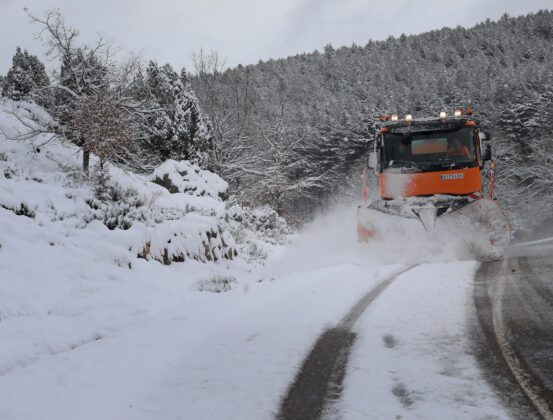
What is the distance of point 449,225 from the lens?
359 inches

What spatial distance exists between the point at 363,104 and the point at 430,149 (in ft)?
217

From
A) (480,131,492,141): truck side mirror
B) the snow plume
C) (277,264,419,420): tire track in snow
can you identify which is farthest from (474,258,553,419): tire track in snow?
(480,131,492,141): truck side mirror

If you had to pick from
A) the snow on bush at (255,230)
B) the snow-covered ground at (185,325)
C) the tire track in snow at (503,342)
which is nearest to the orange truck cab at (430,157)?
the snow-covered ground at (185,325)

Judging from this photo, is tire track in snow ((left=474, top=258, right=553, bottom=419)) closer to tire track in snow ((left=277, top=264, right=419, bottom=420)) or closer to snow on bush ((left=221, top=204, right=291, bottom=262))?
tire track in snow ((left=277, top=264, right=419, bottom=420))

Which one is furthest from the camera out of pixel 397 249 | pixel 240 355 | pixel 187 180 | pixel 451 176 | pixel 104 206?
pixel 187 180

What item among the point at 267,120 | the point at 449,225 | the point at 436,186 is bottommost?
the point at 449,225

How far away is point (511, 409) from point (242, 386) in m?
1.52

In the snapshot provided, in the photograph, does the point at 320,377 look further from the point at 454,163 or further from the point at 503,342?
the point at 454,163

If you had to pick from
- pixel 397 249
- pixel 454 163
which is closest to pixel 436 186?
pixel 454 163

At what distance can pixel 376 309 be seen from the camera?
4871 mm

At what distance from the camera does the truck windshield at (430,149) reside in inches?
396

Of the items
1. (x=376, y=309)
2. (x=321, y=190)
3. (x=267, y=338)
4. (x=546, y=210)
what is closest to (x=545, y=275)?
(x=376, y=309)

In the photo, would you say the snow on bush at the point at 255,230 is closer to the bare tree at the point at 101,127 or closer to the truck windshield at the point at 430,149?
the bare tree at the point at 101,127

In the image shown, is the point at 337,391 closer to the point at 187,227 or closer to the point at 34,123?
the point at 187,227
